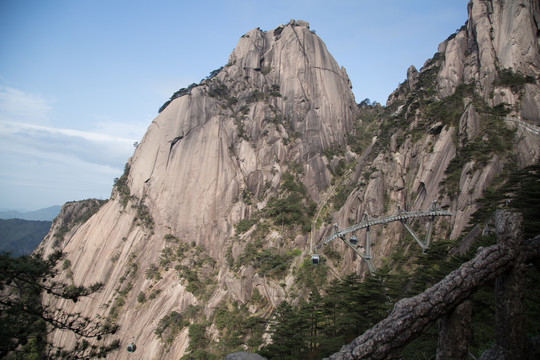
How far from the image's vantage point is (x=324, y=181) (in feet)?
168

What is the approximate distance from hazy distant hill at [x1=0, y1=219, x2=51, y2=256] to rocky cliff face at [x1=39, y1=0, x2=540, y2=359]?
3223 inches

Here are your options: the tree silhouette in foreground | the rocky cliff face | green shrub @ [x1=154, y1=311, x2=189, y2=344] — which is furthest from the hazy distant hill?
the tree silhouette in foreground

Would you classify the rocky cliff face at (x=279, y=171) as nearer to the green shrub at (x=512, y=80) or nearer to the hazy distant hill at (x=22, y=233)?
the green shrub at (x=512, y=80)

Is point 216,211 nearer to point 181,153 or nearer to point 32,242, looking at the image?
point 181,153

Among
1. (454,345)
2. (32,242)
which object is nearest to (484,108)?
(454,345)

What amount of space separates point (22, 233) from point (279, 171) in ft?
481

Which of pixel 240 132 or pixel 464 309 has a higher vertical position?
pixel 240 132

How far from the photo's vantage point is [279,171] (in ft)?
173

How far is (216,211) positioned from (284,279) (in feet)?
65.5

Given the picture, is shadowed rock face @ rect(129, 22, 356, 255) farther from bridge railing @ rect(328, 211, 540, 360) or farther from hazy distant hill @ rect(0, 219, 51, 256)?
hazy distant hill @ rect(0, 219, 51, 256)

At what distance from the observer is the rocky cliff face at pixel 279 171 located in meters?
31.2

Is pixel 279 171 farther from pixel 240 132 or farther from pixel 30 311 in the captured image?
pixel 30 311

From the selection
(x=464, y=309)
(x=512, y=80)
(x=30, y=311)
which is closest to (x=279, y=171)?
(x=512, y=80)

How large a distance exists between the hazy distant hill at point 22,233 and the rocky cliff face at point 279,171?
8186 centimetres
